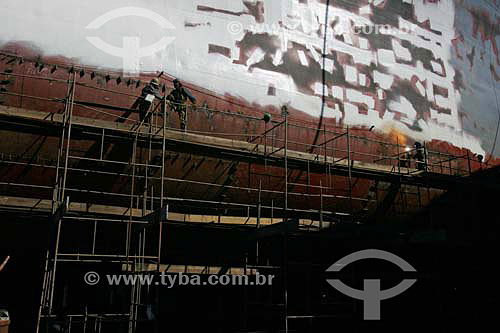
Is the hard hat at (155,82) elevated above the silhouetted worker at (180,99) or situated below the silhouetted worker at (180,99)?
above

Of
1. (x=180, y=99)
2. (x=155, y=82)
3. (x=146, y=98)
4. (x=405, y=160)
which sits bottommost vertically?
(x=405, y=160)

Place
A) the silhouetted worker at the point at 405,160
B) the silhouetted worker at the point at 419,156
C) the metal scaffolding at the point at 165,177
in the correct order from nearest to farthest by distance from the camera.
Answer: the metal scaffolding at the point at 165,177 < the silhouetted worker at the point at 405,160 < the silhouetted worker at the point at 419,156

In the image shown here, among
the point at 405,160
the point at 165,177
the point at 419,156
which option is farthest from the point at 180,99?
the point at 419,156

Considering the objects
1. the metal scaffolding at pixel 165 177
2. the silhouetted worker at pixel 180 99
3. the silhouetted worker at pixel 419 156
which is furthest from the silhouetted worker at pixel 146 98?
the silhouetted worker at pixel 419 156

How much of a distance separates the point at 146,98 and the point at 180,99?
33.5 inches

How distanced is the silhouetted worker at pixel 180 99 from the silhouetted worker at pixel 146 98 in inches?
15.3

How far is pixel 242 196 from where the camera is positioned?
37.0 ft

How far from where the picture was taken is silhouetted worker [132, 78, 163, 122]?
1034 centimetres

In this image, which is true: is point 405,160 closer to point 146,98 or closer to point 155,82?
point 155,82

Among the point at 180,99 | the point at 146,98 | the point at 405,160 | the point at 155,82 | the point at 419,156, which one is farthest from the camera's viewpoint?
the point at 419,156

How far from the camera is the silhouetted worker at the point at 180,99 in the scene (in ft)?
35.5

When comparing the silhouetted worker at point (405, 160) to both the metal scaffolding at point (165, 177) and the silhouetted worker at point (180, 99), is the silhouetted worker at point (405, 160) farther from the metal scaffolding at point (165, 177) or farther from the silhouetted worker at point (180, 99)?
the silhouetted worker at point (180, 99)

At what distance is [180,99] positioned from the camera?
10.9 metres

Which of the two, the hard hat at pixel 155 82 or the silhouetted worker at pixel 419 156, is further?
the silhouetted worker at pixel 419 156
